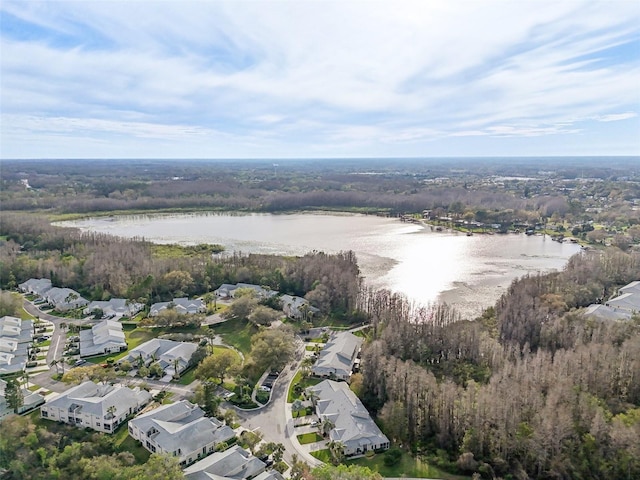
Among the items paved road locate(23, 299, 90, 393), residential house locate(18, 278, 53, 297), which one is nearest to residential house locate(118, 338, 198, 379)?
paved road locate(23, 299, 90, 393)

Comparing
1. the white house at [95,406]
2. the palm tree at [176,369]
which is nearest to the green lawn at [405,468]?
the white house at [95,406]

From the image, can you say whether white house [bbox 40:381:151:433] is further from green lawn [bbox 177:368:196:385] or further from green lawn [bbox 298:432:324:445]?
green lawn [bbox 298:432:324:445]

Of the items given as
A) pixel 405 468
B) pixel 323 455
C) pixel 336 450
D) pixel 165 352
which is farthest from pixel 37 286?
pixel 405 468

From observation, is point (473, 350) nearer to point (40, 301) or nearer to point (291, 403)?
point (291, 403)

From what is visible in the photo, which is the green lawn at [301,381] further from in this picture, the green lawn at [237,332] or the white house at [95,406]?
the white house at [95,406]

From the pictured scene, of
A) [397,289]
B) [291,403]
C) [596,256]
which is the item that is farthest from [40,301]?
[596,256]

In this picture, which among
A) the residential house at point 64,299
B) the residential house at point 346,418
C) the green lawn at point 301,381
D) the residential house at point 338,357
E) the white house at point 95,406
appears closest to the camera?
the residential house at point 346,418

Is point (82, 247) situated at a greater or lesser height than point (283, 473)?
greater

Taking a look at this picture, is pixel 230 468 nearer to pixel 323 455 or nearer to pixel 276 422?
pixel 323 455
